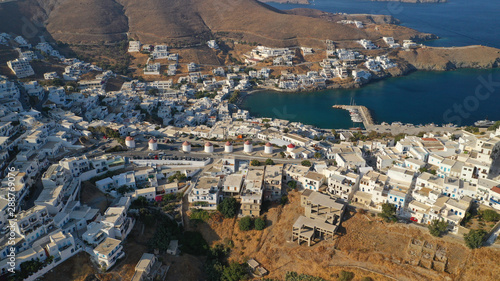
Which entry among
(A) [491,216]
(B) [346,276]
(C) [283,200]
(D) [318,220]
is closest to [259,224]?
(C) [283,200]

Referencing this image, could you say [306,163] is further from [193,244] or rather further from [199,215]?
[193,244]

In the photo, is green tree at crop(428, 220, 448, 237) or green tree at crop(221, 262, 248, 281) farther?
green tree at crop(221, 262, 248, 281)

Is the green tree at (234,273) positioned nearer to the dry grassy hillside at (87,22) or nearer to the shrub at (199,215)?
the shrub at (199,215)

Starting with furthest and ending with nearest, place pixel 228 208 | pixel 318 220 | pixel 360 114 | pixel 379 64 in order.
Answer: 1. pixel 379 64
2. pixel 360 114
3. pixel 228 208
4. pixel 318 220

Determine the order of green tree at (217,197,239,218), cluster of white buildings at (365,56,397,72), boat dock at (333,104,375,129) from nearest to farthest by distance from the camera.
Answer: green tree at (217,197,239,218) → boat dock at (333,104,375,129) → cluster of white buildings at (365,56,397,72)

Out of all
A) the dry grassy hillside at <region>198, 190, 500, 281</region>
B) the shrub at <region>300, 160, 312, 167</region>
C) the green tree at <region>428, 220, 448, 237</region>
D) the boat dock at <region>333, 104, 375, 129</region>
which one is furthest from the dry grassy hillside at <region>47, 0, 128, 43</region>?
the green tree at <region>428, 220, 448, 237</region>

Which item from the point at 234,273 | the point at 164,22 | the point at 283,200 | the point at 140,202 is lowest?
the point at 234,273

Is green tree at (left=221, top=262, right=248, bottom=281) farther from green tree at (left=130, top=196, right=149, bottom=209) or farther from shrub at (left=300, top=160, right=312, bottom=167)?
shrub at (left=300, top=160, right=312, bottom=167)
